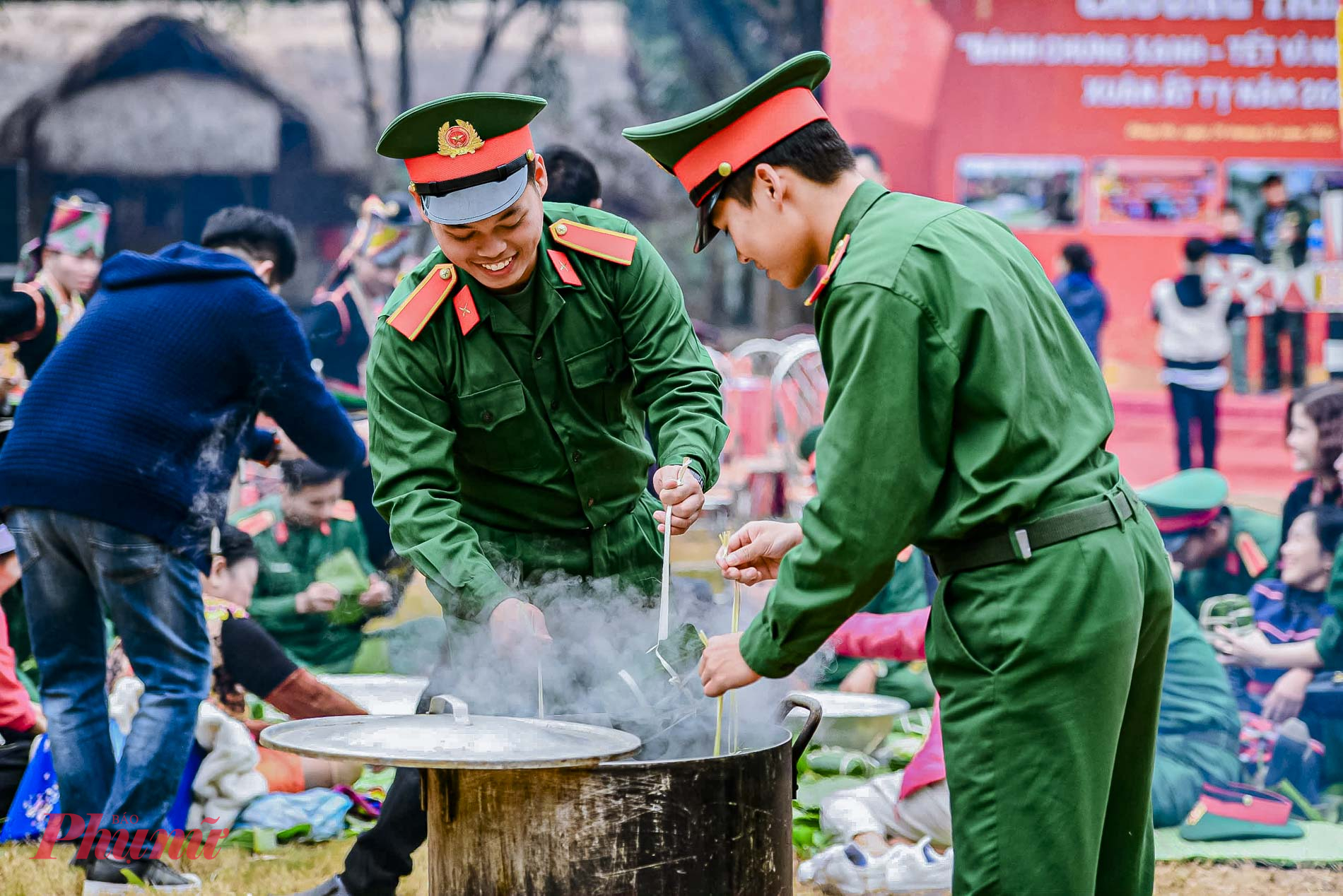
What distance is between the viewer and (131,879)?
15.6 feet

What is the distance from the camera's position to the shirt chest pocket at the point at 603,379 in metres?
3.87

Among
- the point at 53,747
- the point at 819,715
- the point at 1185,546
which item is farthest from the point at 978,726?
the point at 1185,546

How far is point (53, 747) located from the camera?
16.7 feet

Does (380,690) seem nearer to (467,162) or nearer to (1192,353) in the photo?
(467,162)

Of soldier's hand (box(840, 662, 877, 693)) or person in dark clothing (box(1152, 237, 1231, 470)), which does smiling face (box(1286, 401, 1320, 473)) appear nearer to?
soldier's hand (box(840, 662, 877, 693))

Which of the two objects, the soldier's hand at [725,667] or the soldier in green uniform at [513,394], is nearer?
the soldier's hand at [725,667]

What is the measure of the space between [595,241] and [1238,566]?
12.7 ft

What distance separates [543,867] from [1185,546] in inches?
172

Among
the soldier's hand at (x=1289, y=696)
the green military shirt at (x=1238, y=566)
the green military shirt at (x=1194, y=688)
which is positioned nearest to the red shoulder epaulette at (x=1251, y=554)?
the green military shirt at (x=1238, y=566)

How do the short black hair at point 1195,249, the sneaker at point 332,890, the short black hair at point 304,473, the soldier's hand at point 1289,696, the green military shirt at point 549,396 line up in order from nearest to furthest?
the green military shirt at point 549,396 → the sneaker at point 332,890 → the soldier's hand at point 1289,696 → the short black hair at point 304,473 → the short black hair at point 1195,249

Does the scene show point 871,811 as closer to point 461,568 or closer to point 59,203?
point 461,568

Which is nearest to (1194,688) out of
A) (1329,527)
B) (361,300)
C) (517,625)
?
(1329,527)

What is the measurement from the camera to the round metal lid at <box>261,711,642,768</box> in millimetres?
2715

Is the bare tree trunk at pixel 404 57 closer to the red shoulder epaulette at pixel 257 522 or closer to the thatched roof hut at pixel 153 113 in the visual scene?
the thatched roof hut at pixel 153 113
